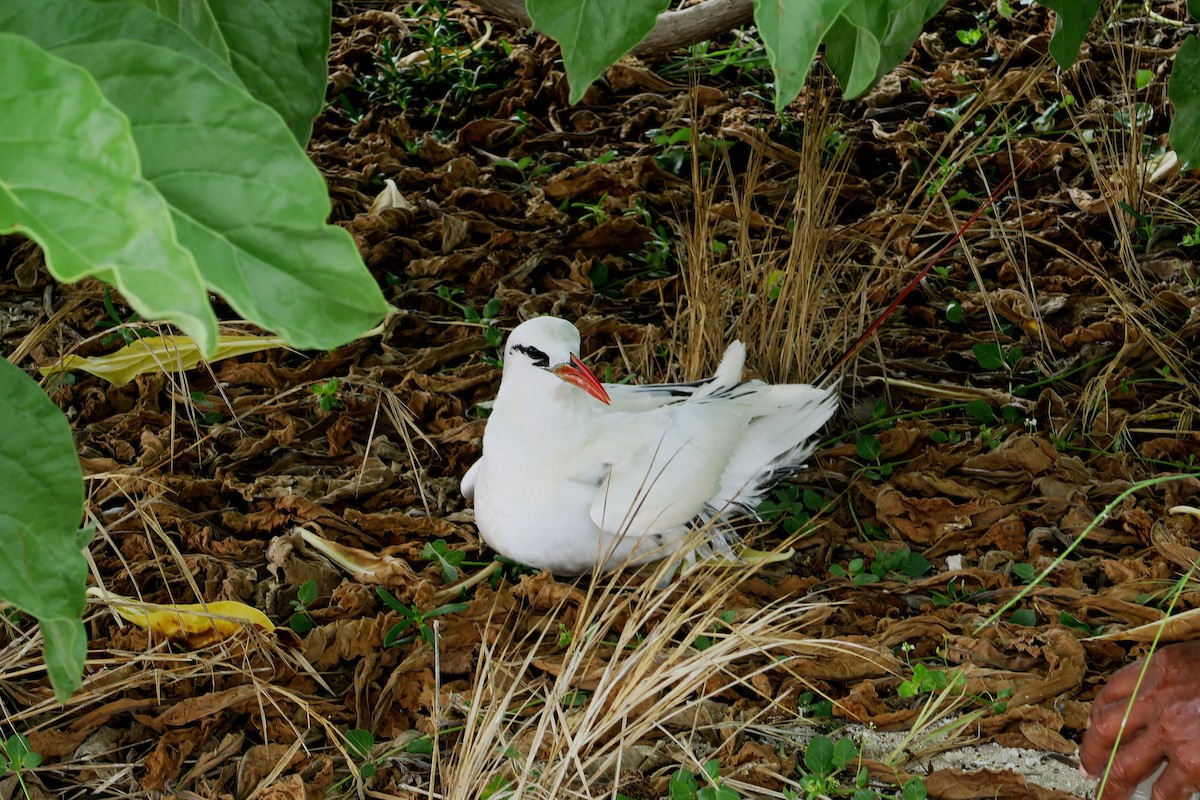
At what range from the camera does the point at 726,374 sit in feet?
6.67

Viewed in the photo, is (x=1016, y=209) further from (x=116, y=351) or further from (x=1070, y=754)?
(x=116, y=351)

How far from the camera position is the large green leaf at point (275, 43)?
81 cm

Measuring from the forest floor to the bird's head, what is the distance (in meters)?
0.29

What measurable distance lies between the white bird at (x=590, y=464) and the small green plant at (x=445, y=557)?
0.07 meters

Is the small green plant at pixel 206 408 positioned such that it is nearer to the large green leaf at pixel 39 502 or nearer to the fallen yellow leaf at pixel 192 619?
the fallen yellow leaf at pixel 192 619

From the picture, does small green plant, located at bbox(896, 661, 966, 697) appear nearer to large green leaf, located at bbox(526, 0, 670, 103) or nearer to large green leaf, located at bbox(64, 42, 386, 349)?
large green leaf, located at bbox(526, 0, 670, 103)

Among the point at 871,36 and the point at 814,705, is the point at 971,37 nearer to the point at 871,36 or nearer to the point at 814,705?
the point at 814,705

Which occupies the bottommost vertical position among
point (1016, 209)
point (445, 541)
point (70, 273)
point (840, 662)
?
point (445, 541)

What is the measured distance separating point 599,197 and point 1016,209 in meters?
0.88

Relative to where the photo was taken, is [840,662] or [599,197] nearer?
[840,662]

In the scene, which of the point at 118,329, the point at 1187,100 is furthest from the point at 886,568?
the point at 118,329

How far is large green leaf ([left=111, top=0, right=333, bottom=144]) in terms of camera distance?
808 mm

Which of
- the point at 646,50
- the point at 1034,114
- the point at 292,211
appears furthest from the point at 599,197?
the point at 292,211

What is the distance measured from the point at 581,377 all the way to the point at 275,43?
102 centimetres
